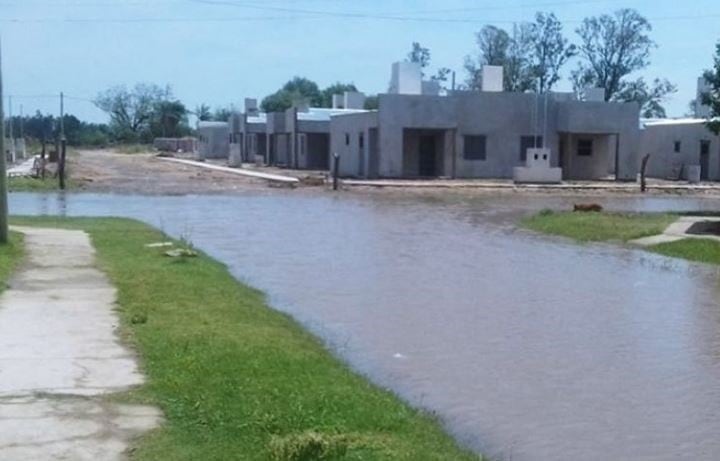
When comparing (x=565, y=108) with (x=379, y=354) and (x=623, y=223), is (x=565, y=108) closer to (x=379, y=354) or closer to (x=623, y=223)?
(x=623, y=223)

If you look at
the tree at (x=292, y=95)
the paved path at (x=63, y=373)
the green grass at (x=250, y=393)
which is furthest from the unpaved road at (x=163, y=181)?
the tree at (x=292, y=95)

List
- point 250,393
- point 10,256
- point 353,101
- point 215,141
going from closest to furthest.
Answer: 1. point 250,393
2. point 10,256
3. point 353,101
4. point 215,141

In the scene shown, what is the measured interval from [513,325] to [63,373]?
6.28 m

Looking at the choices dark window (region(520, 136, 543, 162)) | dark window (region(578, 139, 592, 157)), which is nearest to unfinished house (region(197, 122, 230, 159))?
dark window (region(578, 139, 592, 157))

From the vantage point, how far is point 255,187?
50.4 metres

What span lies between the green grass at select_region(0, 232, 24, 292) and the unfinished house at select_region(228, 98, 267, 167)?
212ft

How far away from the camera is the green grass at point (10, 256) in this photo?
49.4ft

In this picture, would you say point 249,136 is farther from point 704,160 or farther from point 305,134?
point 704,160

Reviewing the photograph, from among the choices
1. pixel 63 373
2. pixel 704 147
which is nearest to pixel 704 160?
pixel 704 147

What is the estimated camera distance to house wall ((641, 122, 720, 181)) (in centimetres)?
6486

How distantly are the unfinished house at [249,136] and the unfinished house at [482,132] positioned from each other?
25.8 metres

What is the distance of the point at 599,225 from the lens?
29.1 metres

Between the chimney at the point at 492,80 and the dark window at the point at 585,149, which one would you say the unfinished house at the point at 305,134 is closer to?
the chimney at the point at 492,80

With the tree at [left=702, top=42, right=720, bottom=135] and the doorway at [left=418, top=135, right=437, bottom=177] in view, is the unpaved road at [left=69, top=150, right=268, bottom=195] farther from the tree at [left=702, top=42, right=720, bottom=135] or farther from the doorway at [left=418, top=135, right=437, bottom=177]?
the tree at [left=702, top=42, right=720, bottom=135]
